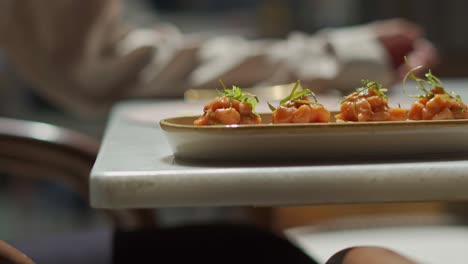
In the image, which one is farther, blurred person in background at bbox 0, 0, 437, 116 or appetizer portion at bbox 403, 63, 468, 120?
blurred person in background at bbox 0, 0, 437, 116

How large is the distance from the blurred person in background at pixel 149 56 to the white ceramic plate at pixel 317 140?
74 centimetres

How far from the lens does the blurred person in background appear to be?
52.6 inches

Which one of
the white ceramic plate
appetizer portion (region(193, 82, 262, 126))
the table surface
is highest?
appetizer portion (region(193, 82, 262, 126))

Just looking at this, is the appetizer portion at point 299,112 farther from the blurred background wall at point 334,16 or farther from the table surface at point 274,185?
the blurred background wall at point 334,16

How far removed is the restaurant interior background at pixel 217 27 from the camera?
10.0 feet

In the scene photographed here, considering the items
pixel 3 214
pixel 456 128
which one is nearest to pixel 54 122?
pixel 3 214

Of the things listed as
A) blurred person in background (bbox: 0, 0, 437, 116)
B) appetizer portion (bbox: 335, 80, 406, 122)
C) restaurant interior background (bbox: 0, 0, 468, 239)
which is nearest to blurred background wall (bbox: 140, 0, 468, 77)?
restaurant interior background (bbox: 0, 0, 468, 239)

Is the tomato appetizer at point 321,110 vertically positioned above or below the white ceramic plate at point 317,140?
above

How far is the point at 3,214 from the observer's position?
3.07 m

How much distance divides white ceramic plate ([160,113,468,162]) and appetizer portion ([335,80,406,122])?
0.03 metres

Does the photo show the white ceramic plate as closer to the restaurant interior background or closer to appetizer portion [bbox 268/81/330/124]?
appetizer portion [bbox 268/81/330/124]

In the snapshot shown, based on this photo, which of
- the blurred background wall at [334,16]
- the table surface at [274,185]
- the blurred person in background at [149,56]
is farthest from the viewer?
the blurred background wall at [334,16]

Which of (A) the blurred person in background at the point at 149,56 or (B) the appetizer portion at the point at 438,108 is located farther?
(A) the blurred person in background at the point at 149,56

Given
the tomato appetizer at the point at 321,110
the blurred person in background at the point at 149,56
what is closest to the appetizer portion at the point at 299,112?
the tomato appetizer at the point at 321,110
